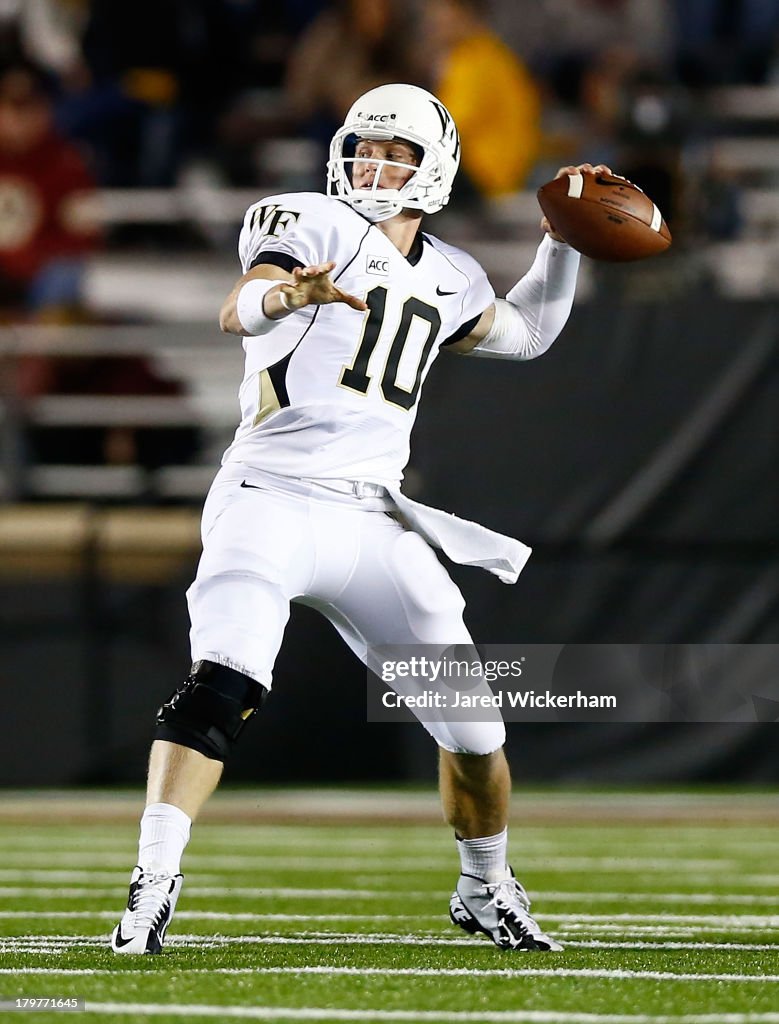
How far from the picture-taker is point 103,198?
922 centimetres

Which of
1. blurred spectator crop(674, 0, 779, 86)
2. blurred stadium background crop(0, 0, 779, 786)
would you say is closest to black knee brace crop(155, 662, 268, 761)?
blurred stadium background crop(0, 0, 779, 786)

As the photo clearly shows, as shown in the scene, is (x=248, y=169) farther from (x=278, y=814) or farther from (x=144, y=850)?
(x=144, y=850)

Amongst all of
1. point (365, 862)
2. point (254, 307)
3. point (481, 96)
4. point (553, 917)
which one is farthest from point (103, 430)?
point (254, 307)

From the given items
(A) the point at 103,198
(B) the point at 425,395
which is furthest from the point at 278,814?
(A) the point at 103,198

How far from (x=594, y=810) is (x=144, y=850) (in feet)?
12.5

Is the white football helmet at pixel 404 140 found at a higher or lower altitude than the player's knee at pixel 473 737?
higher

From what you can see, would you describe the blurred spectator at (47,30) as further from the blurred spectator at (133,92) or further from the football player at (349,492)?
the football player at (349,492)

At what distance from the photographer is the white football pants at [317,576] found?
11.7 feet

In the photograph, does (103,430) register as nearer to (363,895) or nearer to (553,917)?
(363,895)

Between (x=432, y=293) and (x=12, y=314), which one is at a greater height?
(x=432, y=293)

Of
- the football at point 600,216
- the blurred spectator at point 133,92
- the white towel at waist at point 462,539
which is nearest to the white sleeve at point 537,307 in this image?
the football at point 600,216

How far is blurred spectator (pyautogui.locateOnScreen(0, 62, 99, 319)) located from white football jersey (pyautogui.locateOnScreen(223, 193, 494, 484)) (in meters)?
5.35

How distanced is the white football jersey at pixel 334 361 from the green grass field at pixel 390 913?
39.4 inches

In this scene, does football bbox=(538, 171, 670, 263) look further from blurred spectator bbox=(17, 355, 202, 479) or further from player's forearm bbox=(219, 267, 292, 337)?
blurred spectator bbox=(17, 355, 202, 479)
